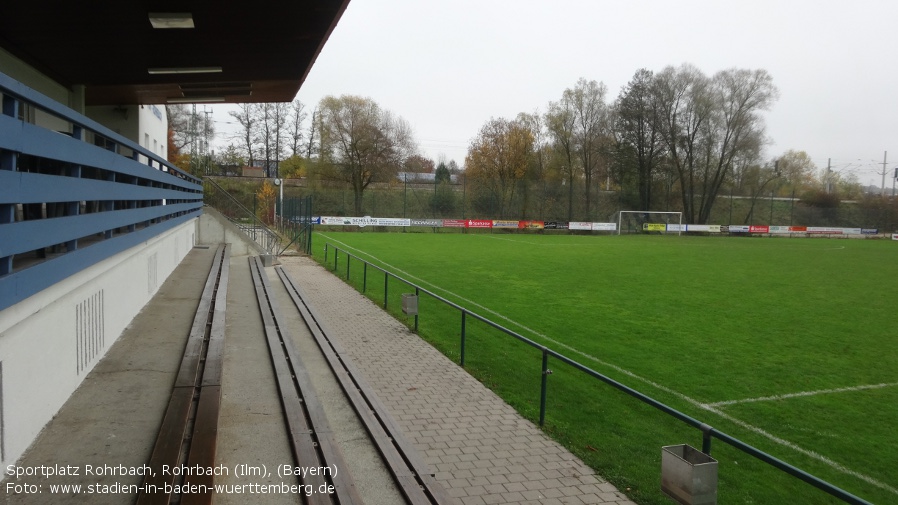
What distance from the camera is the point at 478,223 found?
51.5 meters

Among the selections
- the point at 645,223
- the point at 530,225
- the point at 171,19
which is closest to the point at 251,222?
the point at 171,19

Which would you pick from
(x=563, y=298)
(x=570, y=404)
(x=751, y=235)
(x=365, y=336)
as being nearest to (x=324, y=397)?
(x=570, y=404)

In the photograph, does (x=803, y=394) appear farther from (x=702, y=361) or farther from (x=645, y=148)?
(x=645, y=148)

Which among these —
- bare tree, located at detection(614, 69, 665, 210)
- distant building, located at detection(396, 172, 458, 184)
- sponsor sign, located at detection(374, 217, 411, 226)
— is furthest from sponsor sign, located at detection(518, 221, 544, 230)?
bare tree, located at detection(614, 69, 665, 210)

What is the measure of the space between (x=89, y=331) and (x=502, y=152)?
197 ft

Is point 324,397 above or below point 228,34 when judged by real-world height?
below

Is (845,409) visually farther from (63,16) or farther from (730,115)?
(730,115)

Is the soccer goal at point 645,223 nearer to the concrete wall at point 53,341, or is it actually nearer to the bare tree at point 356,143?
the bare tree at point 356,143

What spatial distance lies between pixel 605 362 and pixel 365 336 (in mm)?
4158

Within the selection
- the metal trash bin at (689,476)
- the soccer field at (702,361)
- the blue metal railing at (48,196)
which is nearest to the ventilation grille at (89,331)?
the blue metal railing at (48,196)

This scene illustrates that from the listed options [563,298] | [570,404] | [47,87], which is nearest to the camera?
[570,404]

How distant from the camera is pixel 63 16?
270 inches

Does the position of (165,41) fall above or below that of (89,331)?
above

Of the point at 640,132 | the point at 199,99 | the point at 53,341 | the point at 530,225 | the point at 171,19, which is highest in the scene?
the point at 640,132
